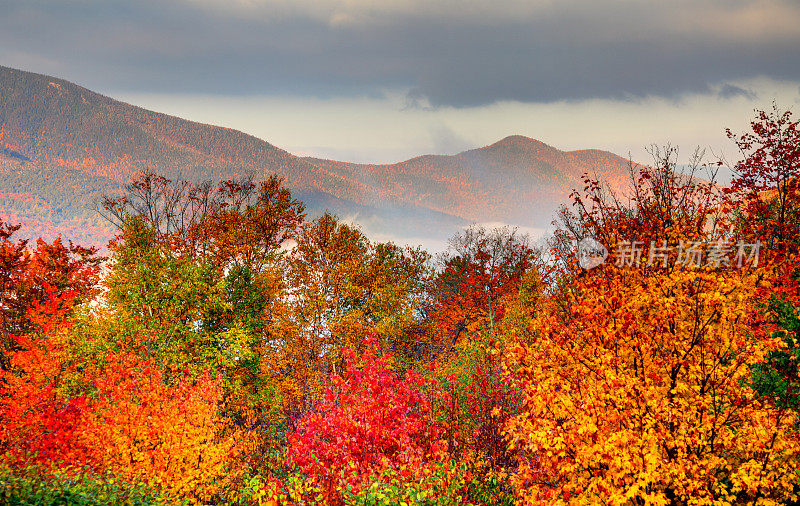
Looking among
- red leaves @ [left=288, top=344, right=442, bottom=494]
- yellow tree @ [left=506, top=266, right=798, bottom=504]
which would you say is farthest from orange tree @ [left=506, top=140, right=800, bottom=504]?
red leaves @ [left=288, top=344, right=442, bottom=494]

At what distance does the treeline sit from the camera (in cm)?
1198

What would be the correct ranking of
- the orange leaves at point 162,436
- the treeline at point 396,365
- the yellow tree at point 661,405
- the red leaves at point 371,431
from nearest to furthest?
the yellow tree at point 661,405 < the treeline at point 396,365 < the red leaves at point 371,431 < the orange leaves at point 162,436

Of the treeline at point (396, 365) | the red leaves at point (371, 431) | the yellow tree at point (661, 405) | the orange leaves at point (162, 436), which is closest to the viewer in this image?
the yellow tree at point (661, 405)

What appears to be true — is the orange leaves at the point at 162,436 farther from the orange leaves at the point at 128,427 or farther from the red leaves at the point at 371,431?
the red leaves at the point at 371,431

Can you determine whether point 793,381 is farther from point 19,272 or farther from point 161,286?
point 19,272

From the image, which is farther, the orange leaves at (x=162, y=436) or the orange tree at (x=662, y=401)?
the orange leaves at (x=162, y=436)

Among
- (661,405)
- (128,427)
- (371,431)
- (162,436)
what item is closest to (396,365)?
(162,436)

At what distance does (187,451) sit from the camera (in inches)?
875

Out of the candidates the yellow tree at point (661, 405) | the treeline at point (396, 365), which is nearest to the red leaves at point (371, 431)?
the treeline at point (396, 365)

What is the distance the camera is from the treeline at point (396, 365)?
11977 mm

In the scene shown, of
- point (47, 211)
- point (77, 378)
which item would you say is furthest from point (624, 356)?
point (47, 211)

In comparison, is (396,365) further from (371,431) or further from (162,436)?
(371,431)

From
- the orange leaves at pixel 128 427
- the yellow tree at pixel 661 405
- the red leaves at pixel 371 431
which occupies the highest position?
the yellow tree at pixel 661 405

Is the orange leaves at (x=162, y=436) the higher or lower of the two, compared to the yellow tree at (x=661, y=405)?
lower
